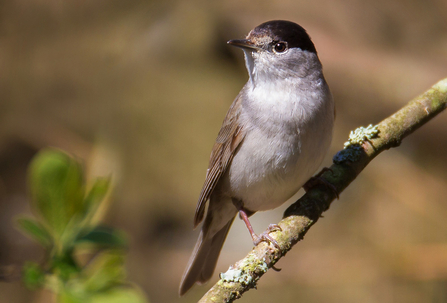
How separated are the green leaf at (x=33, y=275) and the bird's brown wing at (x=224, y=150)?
1737 millimetres

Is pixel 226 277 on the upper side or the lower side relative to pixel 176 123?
lower

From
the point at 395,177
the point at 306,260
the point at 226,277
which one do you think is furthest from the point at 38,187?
the point at 395,177

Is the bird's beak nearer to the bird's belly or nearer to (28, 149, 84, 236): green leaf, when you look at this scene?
the bird's belly

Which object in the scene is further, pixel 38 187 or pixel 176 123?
pixel 176 123

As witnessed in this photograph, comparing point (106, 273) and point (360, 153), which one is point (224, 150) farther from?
point (106, 273)

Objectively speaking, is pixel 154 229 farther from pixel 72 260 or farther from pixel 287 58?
pixel 72 260

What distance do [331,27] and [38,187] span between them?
18.1ft

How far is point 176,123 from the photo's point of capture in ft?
22.7

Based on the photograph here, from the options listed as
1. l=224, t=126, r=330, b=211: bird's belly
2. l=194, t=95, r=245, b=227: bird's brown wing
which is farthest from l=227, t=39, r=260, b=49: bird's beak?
l=224, t=126, r=330, b=211: bird's belly

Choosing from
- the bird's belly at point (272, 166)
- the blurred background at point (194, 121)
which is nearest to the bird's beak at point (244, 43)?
the bird's belly at point (272, 166)

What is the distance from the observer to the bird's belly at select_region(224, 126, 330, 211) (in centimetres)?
298

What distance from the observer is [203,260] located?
3.81m

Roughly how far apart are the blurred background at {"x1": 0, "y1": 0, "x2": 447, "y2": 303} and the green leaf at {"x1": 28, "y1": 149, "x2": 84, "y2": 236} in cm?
410

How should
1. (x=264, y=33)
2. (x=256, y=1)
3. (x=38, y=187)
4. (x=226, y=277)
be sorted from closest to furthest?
(x=38, y=187) < (x=226, y=277) < (x=264, y=33) < (x=256, y=1)
